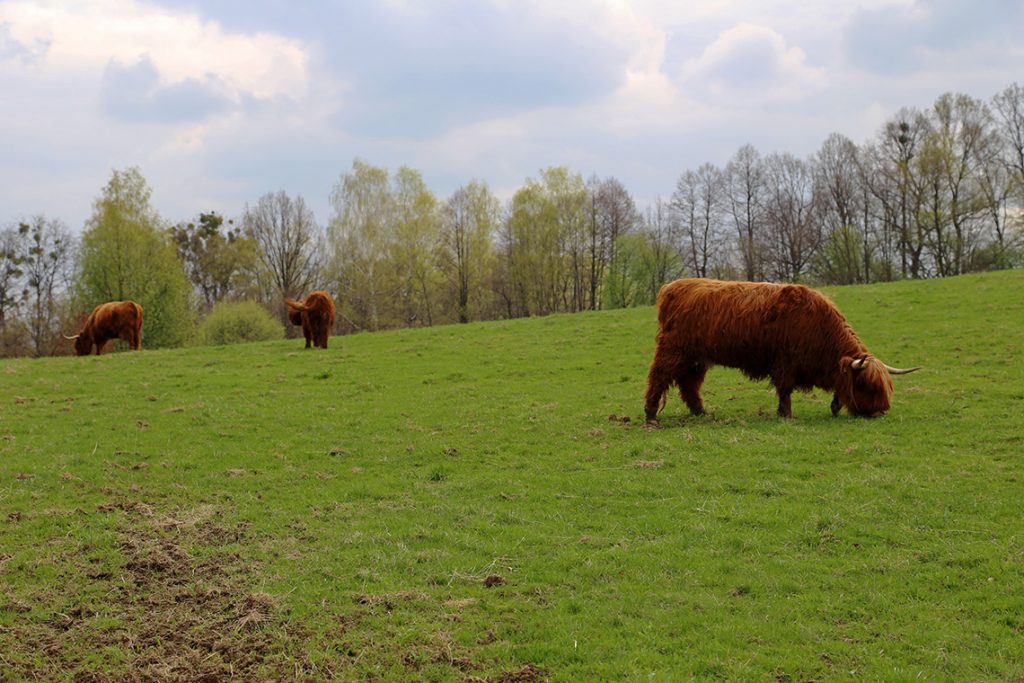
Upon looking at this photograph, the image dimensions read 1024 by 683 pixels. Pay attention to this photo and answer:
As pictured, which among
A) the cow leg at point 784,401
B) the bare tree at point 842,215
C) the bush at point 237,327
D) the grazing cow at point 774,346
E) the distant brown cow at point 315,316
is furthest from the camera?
the bare tree at point 842,215

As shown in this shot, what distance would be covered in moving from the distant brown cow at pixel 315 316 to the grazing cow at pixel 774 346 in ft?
50.4

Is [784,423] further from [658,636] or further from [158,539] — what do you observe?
[158,539]

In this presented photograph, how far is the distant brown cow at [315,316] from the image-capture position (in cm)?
2570

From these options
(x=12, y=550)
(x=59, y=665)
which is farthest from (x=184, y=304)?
(x=59, y=665)

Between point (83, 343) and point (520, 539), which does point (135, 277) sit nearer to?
point (83, 343)

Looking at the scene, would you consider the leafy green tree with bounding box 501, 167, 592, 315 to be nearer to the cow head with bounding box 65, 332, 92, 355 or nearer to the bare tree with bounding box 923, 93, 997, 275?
the bare tree with bounding box 923, 93, 997, 275

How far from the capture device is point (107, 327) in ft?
92.8

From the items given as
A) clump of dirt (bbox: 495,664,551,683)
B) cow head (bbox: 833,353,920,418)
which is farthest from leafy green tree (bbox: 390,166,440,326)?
clump of dirt (bbox: 495,664,551,683)

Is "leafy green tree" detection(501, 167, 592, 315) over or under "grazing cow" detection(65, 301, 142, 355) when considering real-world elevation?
over

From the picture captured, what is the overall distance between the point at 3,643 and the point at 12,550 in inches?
93.3

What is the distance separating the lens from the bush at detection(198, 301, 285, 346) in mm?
42250

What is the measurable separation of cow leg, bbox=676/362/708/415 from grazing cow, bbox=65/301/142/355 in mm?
22903

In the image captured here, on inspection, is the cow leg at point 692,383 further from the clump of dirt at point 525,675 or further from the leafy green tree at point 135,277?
the leafy green tree at point 135,277

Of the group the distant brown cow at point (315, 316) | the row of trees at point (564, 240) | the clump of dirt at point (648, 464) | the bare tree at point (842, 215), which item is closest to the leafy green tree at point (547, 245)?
the row of trees at point (564, 240)
